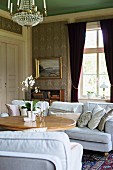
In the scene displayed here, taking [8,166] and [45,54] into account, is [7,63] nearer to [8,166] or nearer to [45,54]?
[45,54]

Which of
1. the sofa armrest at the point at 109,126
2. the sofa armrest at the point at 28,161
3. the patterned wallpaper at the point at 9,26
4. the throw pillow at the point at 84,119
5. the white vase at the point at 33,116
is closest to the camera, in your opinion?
the sofa armrest at the point at 28,161

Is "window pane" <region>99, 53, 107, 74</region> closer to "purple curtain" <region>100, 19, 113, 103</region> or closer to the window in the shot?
the window

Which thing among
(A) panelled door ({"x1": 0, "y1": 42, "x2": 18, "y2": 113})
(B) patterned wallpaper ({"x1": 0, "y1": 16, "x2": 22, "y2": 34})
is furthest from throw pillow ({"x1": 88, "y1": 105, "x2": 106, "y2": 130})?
(B) patterned wallpaper ({"x1": 0, "y1": 16, "x2": 22, "y2": 34})

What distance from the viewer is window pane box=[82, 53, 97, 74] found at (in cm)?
770

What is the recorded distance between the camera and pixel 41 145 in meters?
1.75

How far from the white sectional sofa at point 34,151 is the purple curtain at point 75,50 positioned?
5.86 metres

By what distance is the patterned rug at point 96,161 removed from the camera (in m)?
3.90

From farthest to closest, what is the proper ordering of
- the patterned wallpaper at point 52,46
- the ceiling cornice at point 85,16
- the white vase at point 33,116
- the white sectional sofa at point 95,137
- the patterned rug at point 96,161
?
1. the patterned wallpaper at point 52,46
2. the ceiling cornice at point 85,16
3. the white sectional sofa at point 95,137
4. the white vase at point 33,116
5. the patterned rug at point 96,161

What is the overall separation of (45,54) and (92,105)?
3498 mm

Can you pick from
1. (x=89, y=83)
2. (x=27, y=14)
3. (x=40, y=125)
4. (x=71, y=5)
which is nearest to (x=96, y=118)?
(x=40, y=125)

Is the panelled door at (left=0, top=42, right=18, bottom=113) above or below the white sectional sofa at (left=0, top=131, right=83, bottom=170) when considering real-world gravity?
above

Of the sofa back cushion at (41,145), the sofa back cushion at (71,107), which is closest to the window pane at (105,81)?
the sofa back cushion at (71,107)

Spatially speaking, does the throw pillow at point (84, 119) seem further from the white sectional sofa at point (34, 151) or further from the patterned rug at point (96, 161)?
the white sectional sofa at point (34, 151)

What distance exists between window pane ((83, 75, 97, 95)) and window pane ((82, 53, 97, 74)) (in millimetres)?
152
